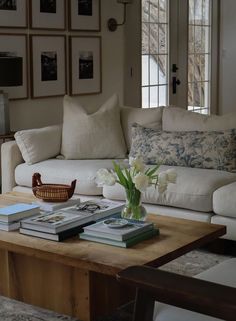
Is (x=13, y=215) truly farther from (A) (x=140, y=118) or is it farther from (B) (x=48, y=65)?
Answer: (B) (x=48, y=65)

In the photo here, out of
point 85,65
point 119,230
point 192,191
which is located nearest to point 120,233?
point 119,230


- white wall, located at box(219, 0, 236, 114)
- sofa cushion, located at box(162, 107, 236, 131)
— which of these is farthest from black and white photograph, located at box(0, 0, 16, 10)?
white wall, located at box(219, 0, 236, 114)

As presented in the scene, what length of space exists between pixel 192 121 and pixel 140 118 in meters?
0.46

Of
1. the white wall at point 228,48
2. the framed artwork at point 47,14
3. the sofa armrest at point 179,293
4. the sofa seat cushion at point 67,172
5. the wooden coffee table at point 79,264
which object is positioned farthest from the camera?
the white wall at point 228,48

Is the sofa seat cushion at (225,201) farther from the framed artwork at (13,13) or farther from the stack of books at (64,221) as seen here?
the framed artwork at (13,13)

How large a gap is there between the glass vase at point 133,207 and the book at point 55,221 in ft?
0.61

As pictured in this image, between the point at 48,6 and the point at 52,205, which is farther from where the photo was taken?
the point at 48,6

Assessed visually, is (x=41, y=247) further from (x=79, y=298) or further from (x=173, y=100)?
(x=173, y=100)

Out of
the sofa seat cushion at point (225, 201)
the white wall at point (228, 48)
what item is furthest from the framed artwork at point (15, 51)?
the white wall at point (228, 48)

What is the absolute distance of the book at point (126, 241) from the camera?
2.83 meters

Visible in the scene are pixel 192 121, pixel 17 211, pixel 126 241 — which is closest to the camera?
pixel 126 241

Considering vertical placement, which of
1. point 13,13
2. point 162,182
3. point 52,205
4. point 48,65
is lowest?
point 52,205

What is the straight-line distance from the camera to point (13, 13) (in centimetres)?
532

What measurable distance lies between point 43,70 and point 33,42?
0.89ft
